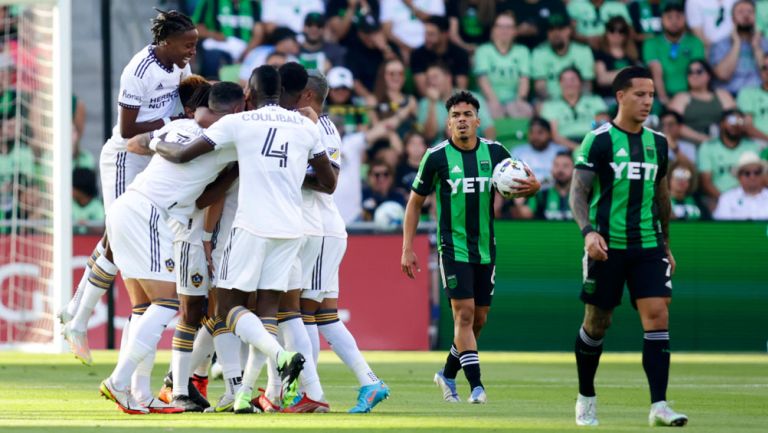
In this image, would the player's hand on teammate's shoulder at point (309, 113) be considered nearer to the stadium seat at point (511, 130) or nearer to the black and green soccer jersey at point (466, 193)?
the black and green soccer jersey at point (466, 193)

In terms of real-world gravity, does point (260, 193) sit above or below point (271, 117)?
below

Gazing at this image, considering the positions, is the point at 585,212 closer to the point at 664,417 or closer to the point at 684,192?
the point at 664,417

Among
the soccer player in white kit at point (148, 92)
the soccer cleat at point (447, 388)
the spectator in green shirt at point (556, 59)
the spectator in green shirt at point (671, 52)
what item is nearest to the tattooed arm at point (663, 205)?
the soccer cleat at point (447, 388)

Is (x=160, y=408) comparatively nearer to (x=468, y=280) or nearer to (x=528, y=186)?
(x=468, y=280)

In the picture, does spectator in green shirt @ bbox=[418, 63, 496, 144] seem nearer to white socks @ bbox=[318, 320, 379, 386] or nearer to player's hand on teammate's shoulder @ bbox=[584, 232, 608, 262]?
white socks @ bbox=[318, 320, 379, 386]

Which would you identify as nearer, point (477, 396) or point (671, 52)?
point (477, 396)

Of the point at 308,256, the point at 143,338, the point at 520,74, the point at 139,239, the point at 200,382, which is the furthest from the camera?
the point at 520,74

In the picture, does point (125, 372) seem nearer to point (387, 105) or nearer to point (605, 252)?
point (605, 252)

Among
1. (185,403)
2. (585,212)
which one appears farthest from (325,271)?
(585,212)

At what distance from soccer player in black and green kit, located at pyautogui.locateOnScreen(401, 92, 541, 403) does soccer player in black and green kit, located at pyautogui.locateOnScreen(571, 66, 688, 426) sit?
2279mm

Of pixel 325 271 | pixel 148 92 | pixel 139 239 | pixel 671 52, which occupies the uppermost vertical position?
pixel 671 52

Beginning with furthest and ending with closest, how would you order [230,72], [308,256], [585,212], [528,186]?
[230,72] → [528,186] → [308,256] → [585,212]

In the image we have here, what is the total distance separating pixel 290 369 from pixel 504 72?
12.3 m

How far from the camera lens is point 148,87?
9352 millimetres
